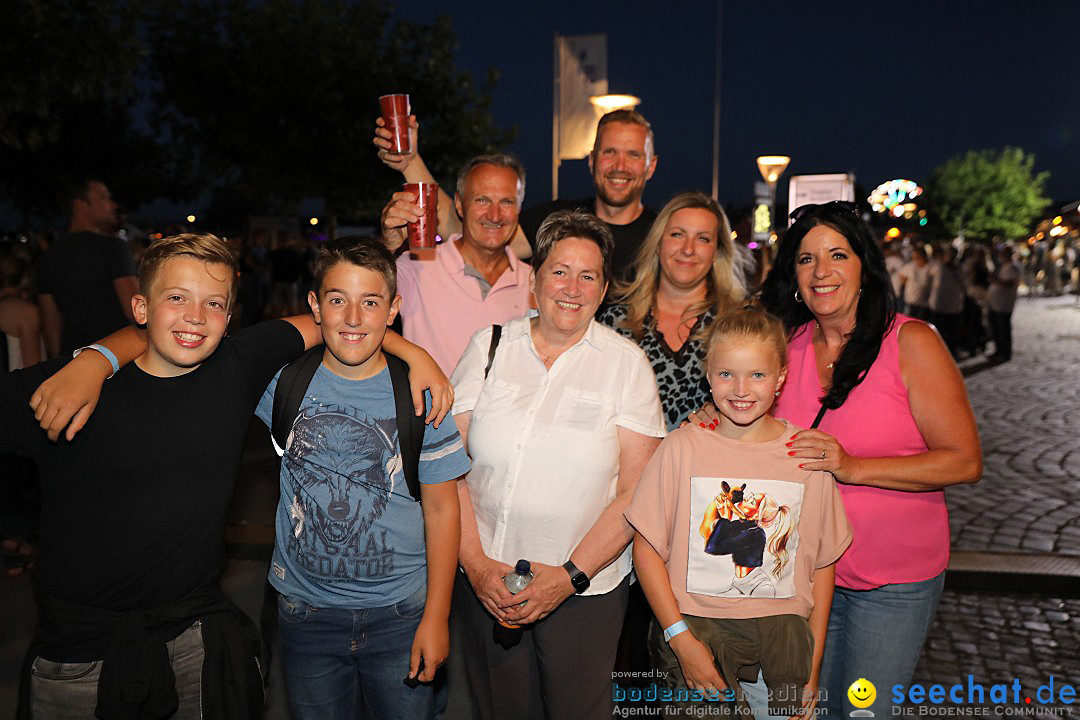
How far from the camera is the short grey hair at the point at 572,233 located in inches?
113

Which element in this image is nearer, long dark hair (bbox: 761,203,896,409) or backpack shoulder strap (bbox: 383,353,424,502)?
backpack shoulder strap (bbox: 383,353,424,502)

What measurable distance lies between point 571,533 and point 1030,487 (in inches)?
248

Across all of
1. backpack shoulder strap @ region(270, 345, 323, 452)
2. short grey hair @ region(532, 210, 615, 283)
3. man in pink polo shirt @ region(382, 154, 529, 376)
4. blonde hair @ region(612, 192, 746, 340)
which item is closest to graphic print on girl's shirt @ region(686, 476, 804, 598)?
short grey hair @ region(532, 210, 615, 283)

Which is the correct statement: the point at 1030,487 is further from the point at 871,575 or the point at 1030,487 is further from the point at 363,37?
the point at 363,37

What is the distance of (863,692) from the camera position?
271cm

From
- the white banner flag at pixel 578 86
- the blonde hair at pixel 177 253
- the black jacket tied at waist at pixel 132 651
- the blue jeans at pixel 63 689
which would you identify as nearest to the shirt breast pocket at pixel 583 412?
the blonde hair at pixel 177 253

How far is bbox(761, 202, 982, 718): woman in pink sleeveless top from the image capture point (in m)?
2.66

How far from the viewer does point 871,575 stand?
2.69m

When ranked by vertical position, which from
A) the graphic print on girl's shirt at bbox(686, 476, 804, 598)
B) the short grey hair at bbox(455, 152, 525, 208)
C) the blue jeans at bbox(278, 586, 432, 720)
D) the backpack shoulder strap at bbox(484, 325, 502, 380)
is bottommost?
the blue jeans at bbox(278, 586, 432, 720)

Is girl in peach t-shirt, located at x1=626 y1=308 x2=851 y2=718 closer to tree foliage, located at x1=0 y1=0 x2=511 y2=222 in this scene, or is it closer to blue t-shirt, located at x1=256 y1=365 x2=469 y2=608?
blue t-shirt, located at x1=256 y1=365 x2=469 y2=608

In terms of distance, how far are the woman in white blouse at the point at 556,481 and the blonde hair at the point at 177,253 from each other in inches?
36.9

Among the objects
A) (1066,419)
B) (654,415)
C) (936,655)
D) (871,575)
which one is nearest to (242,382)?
(654,415)

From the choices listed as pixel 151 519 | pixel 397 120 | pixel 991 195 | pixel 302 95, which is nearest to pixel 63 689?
pixel 151 519

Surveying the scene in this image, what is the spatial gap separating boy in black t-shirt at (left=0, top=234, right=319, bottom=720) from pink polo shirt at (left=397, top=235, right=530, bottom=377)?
1.39 m
